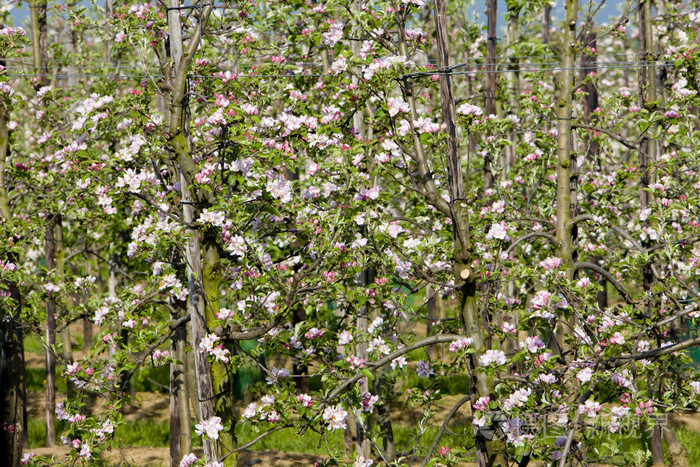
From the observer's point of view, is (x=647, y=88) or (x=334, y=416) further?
(x=647, y=88)

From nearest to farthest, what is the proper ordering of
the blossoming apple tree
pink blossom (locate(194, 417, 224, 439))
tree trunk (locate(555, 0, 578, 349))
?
1. the blossoming apple tree
2. pink blossom (locate(194, 417, 224, 439))
3. tree trunk (locate(555, 0, 578, 349))

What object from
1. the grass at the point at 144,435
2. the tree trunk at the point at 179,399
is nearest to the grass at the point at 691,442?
the tree trunk at the point at 179,399

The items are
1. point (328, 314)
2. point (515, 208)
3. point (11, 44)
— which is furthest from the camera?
point (328, 314)

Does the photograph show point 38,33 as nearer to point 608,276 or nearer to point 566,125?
point 566,125

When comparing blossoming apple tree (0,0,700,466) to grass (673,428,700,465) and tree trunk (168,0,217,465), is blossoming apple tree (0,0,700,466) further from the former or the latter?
grass (673,428,700,465)

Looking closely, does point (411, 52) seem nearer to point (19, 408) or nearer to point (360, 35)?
point (360, 35)

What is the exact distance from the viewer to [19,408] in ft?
28.2

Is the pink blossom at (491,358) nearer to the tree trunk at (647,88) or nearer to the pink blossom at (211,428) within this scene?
the pink blossom at (211,428)

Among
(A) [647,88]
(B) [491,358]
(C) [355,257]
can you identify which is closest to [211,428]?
(C) [355,257]

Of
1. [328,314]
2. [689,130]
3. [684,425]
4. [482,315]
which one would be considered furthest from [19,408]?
[684,425]

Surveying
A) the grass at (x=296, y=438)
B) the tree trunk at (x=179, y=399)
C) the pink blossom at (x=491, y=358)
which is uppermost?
the pink blossom at (x=491, y=358)

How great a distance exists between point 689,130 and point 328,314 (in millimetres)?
4589

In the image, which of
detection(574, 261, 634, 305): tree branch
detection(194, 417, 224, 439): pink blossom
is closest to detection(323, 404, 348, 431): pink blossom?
detection(194, 417, 224, 439): pink blossom

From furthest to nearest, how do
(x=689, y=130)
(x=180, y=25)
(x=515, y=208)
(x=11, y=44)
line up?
(x=11, y=44) < (x=515, y=208) < (x=180, y=25) < (x=689, y=130)
